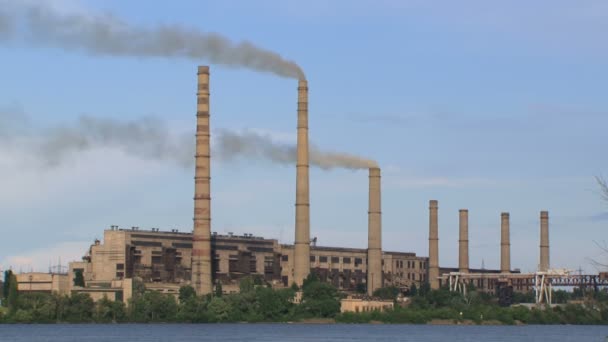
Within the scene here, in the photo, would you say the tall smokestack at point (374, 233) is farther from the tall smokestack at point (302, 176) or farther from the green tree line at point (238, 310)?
the tall smokestack at point (302, 176)

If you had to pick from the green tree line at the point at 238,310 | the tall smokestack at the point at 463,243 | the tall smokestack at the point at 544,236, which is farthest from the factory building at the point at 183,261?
the tall smokestack at the point at 544,236

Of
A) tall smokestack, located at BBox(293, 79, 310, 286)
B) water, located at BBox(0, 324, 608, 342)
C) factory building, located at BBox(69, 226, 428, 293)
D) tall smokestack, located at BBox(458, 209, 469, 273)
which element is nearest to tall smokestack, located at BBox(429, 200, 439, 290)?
tall smokestack, located at BBox(458, 209, 469, 273)

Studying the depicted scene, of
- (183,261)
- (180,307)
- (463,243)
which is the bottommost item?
(180,307)

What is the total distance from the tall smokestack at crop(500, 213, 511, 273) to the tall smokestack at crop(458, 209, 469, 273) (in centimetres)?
398

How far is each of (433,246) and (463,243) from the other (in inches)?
185

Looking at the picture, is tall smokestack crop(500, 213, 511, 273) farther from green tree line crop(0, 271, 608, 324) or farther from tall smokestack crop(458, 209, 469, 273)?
green tree line crop(0, 271, 608, 324)

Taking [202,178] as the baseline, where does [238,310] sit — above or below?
below

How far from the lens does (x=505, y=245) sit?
449 ft

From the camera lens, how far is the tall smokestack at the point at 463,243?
134 meters

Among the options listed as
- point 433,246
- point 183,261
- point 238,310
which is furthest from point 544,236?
point 238,310

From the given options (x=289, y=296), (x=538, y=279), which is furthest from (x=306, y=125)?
(x=538, y=279)

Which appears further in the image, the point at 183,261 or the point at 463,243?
the point at 463,243

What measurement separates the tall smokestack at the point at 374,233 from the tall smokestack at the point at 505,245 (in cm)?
1975

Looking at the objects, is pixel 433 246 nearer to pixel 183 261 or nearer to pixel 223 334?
pixel 183 261
